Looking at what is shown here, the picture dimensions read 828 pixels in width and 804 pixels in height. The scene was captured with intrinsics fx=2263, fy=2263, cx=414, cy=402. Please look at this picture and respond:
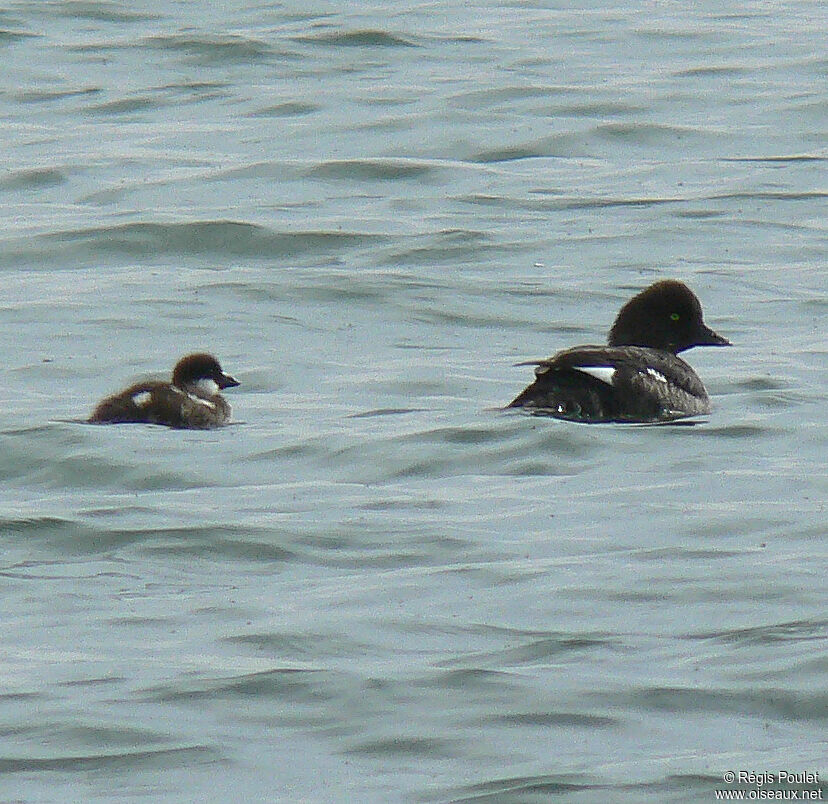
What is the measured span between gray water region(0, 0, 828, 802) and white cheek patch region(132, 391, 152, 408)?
12 cm

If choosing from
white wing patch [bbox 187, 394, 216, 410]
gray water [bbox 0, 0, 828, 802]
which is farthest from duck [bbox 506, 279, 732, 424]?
white wing patch [bbox 187, 394, 216, 410]

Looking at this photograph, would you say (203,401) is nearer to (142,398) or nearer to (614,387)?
(142,398)

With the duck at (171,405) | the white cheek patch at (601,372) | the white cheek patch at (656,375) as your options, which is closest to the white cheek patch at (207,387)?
the duck at (171,405)

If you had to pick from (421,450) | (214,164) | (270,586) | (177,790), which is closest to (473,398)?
(421,450)

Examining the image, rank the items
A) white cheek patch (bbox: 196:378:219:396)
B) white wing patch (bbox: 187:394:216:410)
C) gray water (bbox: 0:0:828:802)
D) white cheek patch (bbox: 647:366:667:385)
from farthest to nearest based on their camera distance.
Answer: white cheek patch (bbox: 647:366:667:385) < white cheek patch (bbox: 196:378:219:396) < white wing patch (bbox: 187:394:216:410) < gray water (bbox: 0:0:828:802)

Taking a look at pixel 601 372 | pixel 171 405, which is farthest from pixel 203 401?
pixel 601 372

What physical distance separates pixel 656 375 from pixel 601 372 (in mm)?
317

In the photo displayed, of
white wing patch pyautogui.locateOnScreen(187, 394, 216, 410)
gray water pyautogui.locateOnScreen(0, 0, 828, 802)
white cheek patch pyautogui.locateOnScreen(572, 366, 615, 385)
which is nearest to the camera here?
gray water pyautogui.locateOnScreen(0, 0, 828, 802)

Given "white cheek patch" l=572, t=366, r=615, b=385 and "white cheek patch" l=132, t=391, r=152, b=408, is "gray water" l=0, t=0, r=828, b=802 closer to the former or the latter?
"white cheek patch" l=132, t=391, r=152, b=408

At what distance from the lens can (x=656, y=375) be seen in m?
9.02

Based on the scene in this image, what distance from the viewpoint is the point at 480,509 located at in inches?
289

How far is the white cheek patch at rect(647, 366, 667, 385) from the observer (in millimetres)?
9000

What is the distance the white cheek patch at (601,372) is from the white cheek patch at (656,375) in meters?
0.22

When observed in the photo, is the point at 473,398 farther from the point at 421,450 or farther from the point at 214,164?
the point at 214,164
